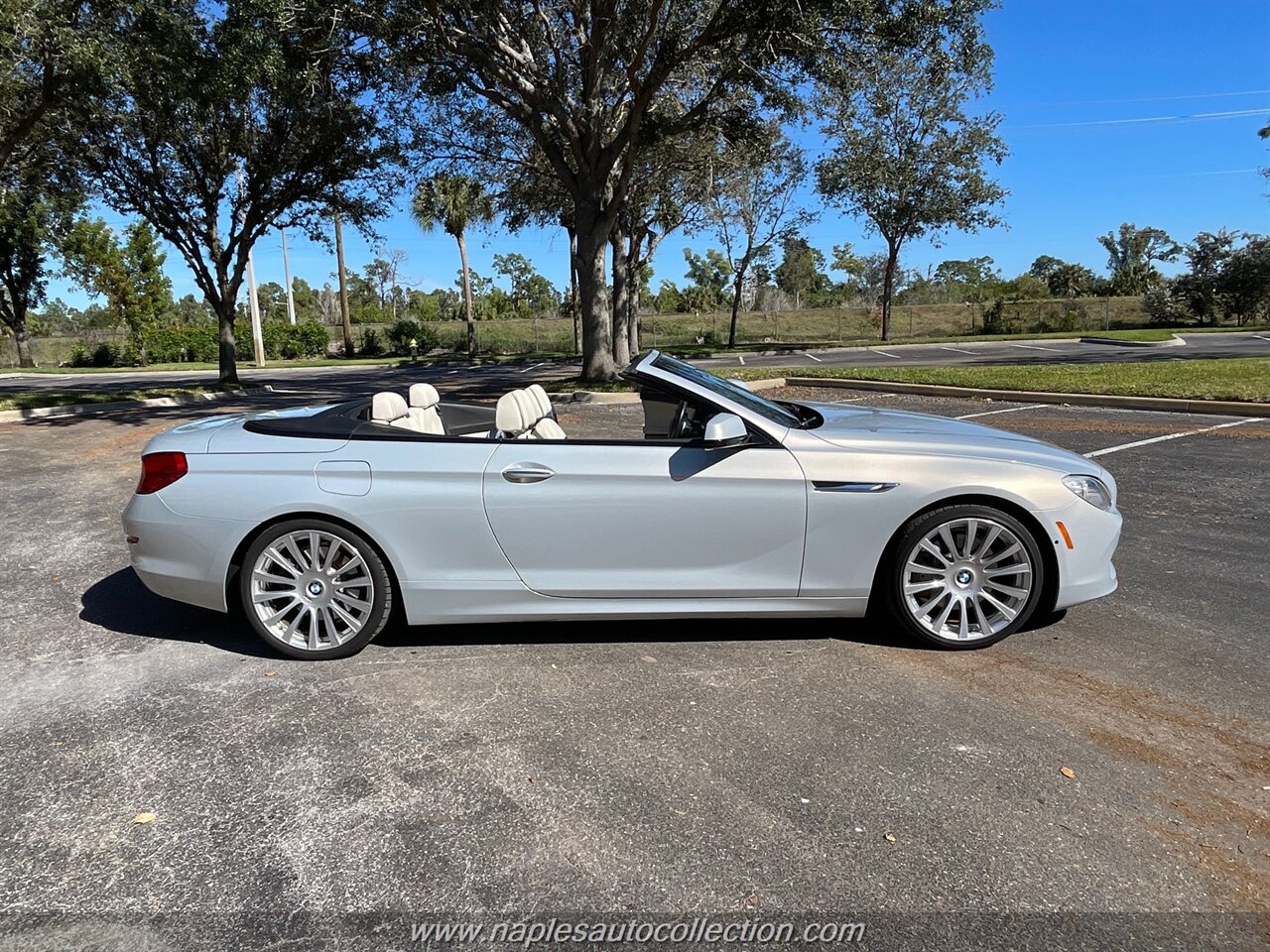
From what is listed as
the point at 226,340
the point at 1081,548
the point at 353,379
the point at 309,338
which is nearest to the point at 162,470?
the point at 1081,548

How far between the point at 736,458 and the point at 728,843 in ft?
5.71

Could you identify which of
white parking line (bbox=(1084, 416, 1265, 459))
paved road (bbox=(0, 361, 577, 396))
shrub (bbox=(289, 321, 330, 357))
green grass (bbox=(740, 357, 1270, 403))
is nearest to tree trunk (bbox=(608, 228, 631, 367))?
paved road (bbox=(0, 361, 577, 396))

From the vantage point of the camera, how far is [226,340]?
2259cm

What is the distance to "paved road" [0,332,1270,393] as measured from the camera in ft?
73.7

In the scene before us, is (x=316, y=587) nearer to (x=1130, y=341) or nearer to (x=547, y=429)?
(x=547, y=429)

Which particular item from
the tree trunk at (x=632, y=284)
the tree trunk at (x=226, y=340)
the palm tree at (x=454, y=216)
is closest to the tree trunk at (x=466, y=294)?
the palm tree at (x=454, y=216)

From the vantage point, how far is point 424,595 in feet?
12.5

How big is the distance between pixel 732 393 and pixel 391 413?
177cm

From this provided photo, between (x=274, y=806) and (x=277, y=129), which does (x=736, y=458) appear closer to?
(x=274, y=806)

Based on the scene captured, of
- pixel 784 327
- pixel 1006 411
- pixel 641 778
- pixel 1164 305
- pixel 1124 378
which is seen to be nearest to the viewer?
pixel 641 778

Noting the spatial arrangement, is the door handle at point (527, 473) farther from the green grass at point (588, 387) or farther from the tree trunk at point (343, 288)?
the tree trunk at point (343, 288)

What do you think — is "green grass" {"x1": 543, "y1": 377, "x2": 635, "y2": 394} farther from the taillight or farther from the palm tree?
the palm tree

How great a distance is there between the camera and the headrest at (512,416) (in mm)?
4168

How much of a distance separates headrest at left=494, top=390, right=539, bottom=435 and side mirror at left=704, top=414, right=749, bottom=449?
1030 mm
